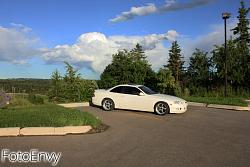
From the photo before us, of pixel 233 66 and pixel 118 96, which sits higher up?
pixel 233 66

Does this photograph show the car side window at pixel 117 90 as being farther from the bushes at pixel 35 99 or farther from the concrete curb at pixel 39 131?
the concrete curb at pixel 39 131

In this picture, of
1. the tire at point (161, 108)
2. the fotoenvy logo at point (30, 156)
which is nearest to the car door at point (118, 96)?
the tire at point (161, 108)

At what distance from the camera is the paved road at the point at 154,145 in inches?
309

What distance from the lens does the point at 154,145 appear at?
9523 millimetres

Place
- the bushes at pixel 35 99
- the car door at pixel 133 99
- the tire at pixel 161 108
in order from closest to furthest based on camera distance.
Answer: the tire at pixel 161 108 → the car door at pixel 133 99 → the bushes at pixel 35 99

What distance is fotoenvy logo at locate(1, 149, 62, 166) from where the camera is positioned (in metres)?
7.86

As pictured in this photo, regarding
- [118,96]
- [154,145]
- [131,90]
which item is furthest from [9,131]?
[131,90]

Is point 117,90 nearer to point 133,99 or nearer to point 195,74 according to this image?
point 133,99

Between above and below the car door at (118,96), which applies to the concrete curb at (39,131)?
below

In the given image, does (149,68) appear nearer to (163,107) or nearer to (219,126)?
(163,107)

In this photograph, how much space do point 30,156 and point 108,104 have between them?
409 inches

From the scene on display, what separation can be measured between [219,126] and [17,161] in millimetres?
7720

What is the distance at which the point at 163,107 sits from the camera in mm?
16875

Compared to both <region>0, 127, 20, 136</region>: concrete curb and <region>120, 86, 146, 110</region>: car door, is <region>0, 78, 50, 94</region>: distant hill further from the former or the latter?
<region>0, 127, 20, 136</region>: concrete curb
